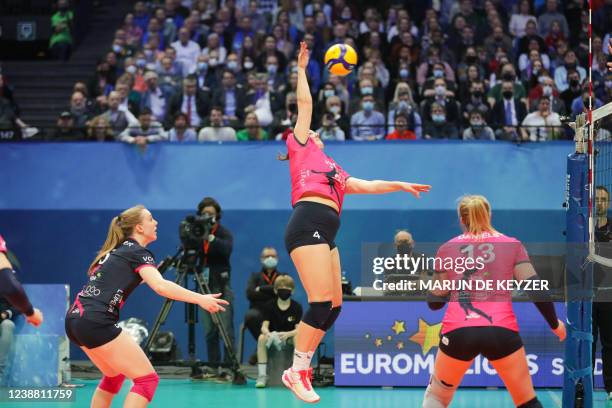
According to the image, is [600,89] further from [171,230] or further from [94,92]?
[94,92]

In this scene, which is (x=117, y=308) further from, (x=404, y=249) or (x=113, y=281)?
(x=404, y=249)

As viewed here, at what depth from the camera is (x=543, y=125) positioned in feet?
53.0

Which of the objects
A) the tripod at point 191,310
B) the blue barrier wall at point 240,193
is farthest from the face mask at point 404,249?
the blue barrier wall at point 240,193

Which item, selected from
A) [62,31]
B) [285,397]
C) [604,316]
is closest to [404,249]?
[604,316]

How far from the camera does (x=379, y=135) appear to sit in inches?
669

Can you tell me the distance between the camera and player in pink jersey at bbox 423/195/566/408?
25.1 feet

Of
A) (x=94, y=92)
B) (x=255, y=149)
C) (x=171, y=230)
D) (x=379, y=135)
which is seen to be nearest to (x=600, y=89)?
(x=379, y=135)

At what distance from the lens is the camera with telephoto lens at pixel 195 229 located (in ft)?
44.0

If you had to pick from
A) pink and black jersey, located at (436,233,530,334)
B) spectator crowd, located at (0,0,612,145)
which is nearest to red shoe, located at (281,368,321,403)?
pink and black jersey, located at (436,233,530,334)

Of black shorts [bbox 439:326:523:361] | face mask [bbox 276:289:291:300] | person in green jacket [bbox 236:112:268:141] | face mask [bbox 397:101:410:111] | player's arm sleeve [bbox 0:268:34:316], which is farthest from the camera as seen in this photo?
face mask [bbox 397:101:410:111]

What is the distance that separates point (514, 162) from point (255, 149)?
413 cm

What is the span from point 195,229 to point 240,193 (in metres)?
3.16

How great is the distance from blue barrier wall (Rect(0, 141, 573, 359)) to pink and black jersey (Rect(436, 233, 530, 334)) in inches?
326

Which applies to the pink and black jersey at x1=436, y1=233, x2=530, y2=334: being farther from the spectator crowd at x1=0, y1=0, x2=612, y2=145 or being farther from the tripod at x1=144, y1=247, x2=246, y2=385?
the spectator crowd at x1=0, y1=0, x2=612, y2=145
